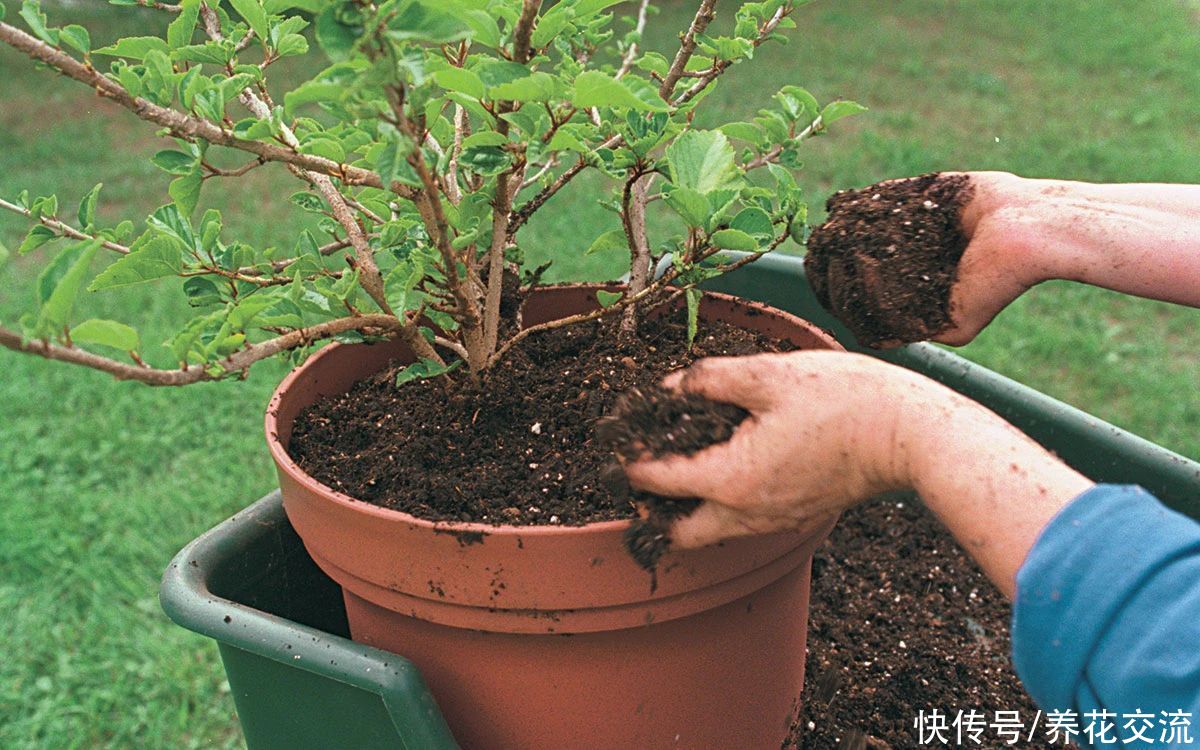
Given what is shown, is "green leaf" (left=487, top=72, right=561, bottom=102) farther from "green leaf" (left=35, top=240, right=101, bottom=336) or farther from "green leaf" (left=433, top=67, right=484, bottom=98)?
"green leaf" (left=35, top=240, right=101, bottom=336)

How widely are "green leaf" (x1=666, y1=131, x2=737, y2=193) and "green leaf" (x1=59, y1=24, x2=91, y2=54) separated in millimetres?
494

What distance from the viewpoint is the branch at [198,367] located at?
26.5 inches

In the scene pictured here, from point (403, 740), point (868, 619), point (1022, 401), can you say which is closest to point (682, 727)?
point (403, 740)

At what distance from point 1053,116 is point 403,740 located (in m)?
4.51

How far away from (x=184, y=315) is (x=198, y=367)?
94.3 inches

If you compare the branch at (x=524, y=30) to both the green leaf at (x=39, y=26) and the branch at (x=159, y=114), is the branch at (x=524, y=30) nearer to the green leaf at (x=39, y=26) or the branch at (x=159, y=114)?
the branch at (x=159, y=114)

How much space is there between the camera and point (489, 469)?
97 cm

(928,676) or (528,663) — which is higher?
(528,663)

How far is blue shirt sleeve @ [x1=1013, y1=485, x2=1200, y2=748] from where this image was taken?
633mm

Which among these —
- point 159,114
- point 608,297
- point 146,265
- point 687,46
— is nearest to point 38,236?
point 146,265

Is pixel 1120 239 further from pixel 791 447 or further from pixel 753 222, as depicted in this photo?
pixel 791 447

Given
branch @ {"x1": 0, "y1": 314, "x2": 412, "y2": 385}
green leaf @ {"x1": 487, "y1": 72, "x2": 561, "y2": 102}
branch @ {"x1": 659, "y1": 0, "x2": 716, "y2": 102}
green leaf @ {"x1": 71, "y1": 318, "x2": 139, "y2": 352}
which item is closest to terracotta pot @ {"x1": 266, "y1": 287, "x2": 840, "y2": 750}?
branch @ {"x1": 0, "y1": 314, "x2": 412, "y2": 385}

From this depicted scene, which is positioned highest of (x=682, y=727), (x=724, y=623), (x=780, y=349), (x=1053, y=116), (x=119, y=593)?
(x=780, y=349)

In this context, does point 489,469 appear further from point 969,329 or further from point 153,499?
point 153,499
